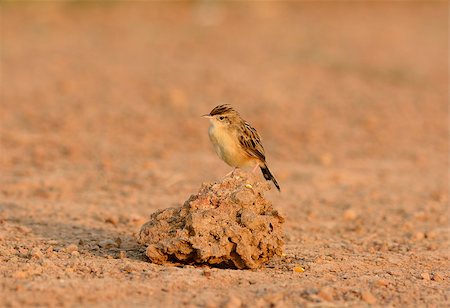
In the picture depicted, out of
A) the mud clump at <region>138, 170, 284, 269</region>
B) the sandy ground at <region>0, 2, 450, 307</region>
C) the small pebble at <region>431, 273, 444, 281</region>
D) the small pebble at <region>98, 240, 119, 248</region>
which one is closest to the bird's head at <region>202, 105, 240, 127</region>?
the mud clump at <region>138, 170, 284, 269</region>

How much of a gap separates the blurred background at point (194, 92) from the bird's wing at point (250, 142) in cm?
259

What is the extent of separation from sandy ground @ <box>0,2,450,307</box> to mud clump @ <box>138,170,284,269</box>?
17 cm

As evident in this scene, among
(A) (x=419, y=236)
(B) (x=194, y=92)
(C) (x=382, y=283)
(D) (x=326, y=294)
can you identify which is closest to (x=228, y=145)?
(C) (x=382, y=283)

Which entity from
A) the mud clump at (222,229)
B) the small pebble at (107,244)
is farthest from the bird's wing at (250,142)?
the small pebble at (107,244)

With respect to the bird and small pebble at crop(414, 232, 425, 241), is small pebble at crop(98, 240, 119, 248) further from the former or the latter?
small pebble at crop(414, 232, 425, 241)

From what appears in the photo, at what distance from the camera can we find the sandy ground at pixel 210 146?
246 inches

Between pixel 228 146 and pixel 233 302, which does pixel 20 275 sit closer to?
pixel 233 302

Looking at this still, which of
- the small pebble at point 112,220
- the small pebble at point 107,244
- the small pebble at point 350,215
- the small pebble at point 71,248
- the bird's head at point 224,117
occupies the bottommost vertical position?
the small pebble at point 71,248

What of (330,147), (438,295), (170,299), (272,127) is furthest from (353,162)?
(170,299)

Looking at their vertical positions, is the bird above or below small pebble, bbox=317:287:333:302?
above

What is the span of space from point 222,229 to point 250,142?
1.21 meters

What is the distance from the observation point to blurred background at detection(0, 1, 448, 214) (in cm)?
1163

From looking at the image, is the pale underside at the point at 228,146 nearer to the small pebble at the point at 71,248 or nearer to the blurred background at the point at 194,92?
the small pebble at the point at 71,248

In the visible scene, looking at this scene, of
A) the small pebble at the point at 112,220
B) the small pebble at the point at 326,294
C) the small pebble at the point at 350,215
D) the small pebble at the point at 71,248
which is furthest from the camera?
the small pebble at the point at 350,215
